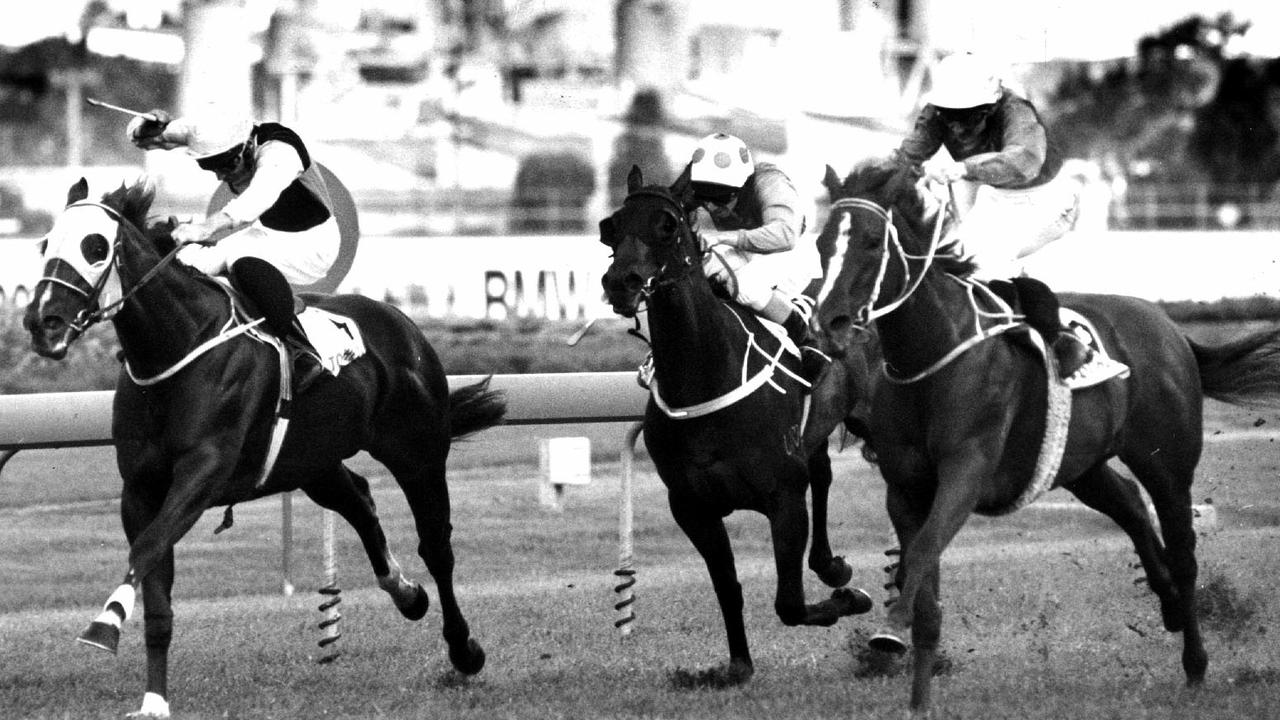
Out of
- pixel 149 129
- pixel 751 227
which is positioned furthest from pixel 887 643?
pixel 149 129

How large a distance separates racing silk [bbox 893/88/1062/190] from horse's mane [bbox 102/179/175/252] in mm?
2468

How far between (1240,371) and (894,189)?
2218 millimetres

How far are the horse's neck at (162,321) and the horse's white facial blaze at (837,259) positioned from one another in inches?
83.4

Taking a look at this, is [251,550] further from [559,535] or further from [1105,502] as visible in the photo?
[1105,502]

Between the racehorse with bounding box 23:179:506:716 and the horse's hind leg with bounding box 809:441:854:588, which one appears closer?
the racehorse with bounding box 23:179:506:716

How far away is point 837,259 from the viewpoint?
22.5ft

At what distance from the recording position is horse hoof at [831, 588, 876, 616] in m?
7.87

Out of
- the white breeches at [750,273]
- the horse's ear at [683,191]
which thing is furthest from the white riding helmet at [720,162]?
the horse's ear at [683,191]

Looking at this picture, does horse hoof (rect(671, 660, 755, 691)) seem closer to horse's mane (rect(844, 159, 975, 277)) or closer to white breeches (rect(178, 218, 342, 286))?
horse's mane (rect(844, 159, 975, 277))

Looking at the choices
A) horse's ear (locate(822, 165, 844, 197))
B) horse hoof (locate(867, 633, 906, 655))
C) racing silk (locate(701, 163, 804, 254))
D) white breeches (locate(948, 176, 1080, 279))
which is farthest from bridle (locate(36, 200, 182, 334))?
white breeches (locate(948, 176, 1080, 279))

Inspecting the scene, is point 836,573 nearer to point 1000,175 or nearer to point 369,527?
point 1000,175

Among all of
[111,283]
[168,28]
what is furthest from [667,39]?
[111,283]

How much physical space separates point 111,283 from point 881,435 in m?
2.56

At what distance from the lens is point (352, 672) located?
8.36m
